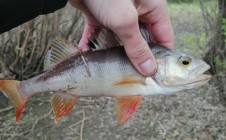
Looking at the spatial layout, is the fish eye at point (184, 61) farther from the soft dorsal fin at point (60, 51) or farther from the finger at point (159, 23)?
the soft dorsal fin at point (60, 51)

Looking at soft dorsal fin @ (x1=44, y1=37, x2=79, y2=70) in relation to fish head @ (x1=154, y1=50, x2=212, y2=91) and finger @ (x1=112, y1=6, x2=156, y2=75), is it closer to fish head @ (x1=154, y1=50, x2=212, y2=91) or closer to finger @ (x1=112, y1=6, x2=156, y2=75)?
finger @ (x1=112, y1=6, x2=156, y2=75)

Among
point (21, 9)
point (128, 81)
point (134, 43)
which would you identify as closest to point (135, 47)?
point (134, 43)

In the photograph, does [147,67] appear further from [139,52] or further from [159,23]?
[159,23]

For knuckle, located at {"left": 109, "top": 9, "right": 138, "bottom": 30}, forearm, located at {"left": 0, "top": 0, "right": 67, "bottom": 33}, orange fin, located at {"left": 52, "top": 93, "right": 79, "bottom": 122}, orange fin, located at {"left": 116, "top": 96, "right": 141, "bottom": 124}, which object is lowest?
orange fin, located at {"left": 116, "top": 96, "right": 141, "bottom": 124}

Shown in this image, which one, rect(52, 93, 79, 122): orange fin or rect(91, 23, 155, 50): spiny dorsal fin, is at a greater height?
rect(91, 23, 155, 50): spiny dorsal fin

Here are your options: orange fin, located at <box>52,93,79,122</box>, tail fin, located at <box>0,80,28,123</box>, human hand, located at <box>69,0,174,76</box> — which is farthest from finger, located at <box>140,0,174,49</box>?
tail fin, located at <box>0,80,28,123</box>

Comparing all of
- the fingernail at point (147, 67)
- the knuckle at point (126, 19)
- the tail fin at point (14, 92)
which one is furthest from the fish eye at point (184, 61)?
the tail fin at point (14, 92)
